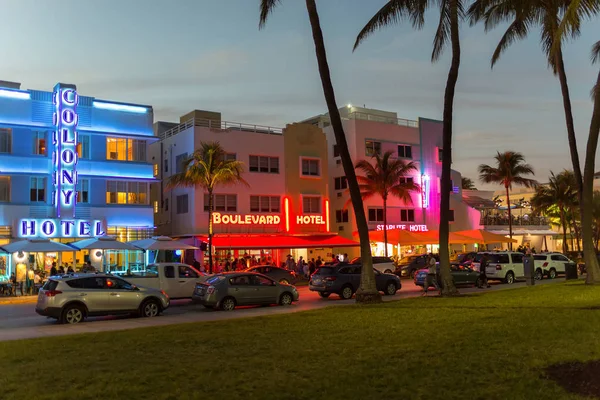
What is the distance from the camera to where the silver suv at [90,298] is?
61.9 feet

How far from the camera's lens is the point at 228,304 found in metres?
22.7

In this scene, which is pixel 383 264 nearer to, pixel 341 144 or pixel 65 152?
pixel 341 144

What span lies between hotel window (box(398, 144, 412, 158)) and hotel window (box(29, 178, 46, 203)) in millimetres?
29894

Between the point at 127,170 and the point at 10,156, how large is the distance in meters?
7.19

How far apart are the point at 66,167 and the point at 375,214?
26.1 m

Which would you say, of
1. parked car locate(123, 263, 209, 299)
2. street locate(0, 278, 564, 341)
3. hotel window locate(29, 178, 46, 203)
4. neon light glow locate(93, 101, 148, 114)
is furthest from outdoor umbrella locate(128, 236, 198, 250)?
neon light glow locate(93, 101, 148, 114)

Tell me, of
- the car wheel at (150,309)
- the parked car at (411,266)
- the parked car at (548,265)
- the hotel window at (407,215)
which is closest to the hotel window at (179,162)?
the parked car at (411,266)

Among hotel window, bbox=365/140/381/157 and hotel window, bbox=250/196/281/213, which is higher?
hotel window, bbox=365/140/381/157

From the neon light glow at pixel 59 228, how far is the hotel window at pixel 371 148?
77.4ft

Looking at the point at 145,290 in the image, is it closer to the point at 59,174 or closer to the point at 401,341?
the point at 401,341

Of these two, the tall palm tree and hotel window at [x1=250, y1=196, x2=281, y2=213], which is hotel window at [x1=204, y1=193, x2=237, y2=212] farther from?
→ the tall palm tree

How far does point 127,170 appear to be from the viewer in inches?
1583

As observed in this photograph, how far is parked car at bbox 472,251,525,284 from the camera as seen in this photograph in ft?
114

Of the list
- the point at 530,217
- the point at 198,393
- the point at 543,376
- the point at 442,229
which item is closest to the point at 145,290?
the point at 442,229
